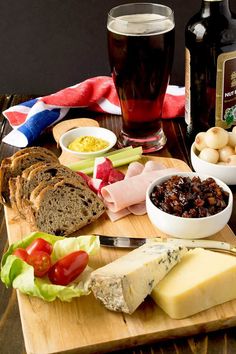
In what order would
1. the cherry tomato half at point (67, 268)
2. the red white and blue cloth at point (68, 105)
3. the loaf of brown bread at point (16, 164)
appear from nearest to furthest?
1. the cherry tomato half at point (67, 268)
2. the loaf of brown bread at point (16, 164)
3. the red white and blue cloth at point (68, 105)

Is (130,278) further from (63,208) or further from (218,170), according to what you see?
(218,170)

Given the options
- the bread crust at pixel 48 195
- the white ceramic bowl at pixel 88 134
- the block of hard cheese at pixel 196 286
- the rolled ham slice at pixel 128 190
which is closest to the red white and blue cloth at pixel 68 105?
the white ceramic bowl at pixel 88 134

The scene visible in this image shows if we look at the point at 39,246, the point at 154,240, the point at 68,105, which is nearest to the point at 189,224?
the point at 154,240

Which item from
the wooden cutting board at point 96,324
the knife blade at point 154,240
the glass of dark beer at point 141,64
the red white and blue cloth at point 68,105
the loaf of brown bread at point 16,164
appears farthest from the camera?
the red white and blue cloth at point 68,105

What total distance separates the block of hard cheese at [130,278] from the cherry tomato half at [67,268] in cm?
7

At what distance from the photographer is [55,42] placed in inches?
106

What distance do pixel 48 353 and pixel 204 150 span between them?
0.80m

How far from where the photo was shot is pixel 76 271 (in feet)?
4.91

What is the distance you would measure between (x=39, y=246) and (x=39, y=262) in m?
0.05

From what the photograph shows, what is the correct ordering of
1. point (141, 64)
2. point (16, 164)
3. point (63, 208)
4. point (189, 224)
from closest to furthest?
point (189, 224) < point (63, 208) < point (16, 164) < point (141, 64)

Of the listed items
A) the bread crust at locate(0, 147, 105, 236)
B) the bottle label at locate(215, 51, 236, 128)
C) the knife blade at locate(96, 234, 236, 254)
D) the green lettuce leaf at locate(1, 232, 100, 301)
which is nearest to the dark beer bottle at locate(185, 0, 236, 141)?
the bottle label at locate(215, 51, 236, 128)

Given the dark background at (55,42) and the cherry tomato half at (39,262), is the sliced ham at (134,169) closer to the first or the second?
the cherry tomato half at (39,262)

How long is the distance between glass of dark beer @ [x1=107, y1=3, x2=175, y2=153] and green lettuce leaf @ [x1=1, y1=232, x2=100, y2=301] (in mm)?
599

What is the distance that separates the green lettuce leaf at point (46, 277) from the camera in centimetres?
144
